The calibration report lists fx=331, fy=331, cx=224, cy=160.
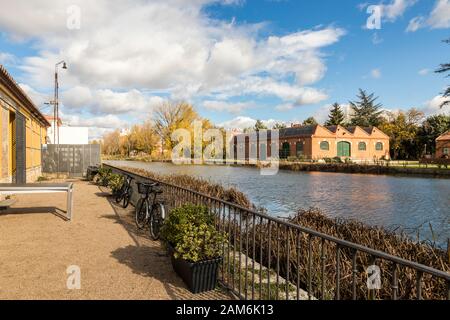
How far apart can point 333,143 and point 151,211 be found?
162ft

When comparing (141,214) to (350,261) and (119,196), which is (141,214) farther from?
(350,261)

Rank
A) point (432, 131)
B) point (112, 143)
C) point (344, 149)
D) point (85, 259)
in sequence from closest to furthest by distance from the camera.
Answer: point (85, 259), point (344, 149), point (432, 131), point (112, 143)

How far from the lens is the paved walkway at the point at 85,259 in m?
3.72

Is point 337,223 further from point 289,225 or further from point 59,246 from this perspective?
point 59,246

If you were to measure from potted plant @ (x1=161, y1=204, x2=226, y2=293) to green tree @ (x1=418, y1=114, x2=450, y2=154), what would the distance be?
60.2m

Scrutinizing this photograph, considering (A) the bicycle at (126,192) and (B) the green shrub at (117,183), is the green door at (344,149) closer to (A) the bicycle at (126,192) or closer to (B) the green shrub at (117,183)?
(B) the green shrub at (117,183)

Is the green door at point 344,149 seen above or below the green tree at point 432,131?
below

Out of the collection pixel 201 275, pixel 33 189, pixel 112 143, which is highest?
pixel 112 143

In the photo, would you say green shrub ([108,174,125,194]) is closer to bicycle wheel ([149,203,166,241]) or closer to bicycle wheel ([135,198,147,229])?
bicycle wheel ([135,198,147,229])

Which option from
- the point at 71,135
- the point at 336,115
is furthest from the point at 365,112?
the point at 71,135

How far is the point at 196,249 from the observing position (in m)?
3.86

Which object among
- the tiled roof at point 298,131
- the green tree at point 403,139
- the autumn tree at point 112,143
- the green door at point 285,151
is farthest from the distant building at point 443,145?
the autumn tree at point 112,143

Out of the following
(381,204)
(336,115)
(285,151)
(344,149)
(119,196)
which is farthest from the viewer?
(336,115)

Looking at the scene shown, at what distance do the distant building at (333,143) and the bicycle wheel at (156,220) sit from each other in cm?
4548
